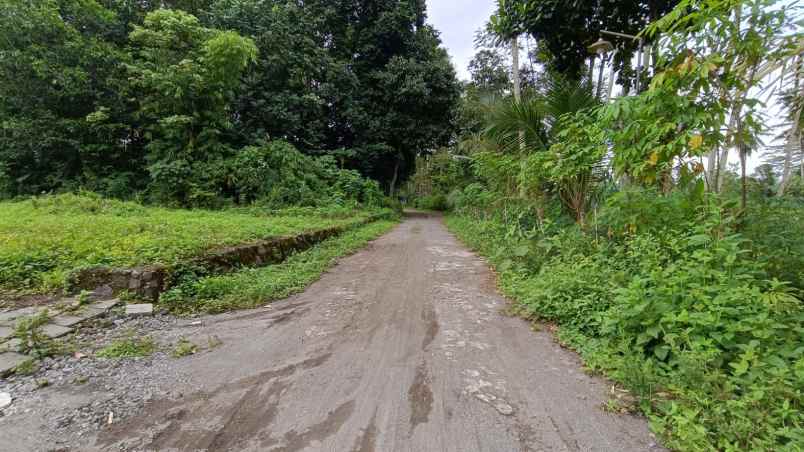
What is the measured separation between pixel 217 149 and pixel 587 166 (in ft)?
41.4

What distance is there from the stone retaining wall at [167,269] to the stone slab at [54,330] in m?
0.77

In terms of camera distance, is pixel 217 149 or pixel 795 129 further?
pixel 217 149

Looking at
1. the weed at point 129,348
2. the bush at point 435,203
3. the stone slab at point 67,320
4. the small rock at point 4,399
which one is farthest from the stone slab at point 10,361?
the bush at point 435,203

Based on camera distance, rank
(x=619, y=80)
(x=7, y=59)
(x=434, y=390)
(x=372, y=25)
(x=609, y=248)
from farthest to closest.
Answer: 1. (x=372, y=25)
2. (x=7, y=59)
3. (x=619, y=80)
4. (x=609, y=248)
5. (x=434, y=390)

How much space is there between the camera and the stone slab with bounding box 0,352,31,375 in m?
2.24

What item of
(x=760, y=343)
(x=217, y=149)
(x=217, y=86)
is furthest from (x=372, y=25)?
(x=760, y=343)

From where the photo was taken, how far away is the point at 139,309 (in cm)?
339

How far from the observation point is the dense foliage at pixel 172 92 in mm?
11352

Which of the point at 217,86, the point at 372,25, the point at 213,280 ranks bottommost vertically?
the point at 213,280

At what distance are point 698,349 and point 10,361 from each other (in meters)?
4.66

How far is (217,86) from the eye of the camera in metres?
11.9

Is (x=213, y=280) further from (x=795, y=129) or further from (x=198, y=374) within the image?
(x=795, y=129)

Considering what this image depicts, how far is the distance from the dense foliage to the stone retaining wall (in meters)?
6.75

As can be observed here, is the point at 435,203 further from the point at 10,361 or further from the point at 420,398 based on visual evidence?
the point at 10,361
